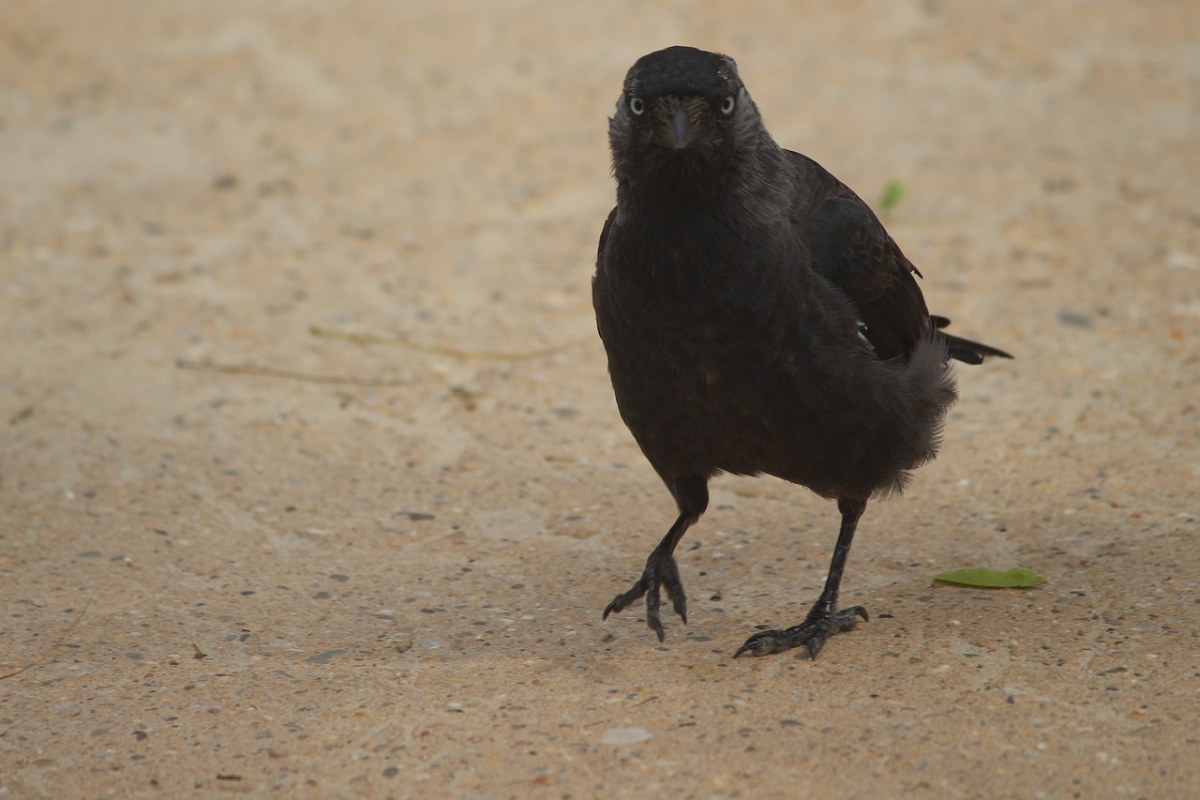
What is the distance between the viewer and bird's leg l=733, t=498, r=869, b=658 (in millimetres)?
4449

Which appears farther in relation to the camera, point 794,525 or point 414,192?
point 414,192

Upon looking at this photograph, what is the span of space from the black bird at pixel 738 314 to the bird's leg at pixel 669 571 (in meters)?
0.01

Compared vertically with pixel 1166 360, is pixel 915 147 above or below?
above

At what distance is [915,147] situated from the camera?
9391 mm

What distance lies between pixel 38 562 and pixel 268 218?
3.81m

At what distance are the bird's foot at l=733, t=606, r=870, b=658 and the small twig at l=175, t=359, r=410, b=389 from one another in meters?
2.92

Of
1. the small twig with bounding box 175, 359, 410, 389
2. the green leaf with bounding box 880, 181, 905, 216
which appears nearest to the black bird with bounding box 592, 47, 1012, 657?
the small twig with bounding box 175, 359, 410, 389

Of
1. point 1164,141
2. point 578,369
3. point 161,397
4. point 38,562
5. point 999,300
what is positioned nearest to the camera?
point 38,562

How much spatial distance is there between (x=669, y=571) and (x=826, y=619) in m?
0.56

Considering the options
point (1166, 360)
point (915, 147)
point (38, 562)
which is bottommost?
point (38, 562)

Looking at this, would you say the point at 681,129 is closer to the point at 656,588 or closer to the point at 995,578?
the point at 656,588

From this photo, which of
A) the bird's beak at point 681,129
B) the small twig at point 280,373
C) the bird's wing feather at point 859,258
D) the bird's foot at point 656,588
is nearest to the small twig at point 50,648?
the bird's foot at point 656,588

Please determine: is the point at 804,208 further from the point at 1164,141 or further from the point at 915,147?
the point at 1164,141

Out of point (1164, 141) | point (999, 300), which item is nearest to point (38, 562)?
point (999, 300)
